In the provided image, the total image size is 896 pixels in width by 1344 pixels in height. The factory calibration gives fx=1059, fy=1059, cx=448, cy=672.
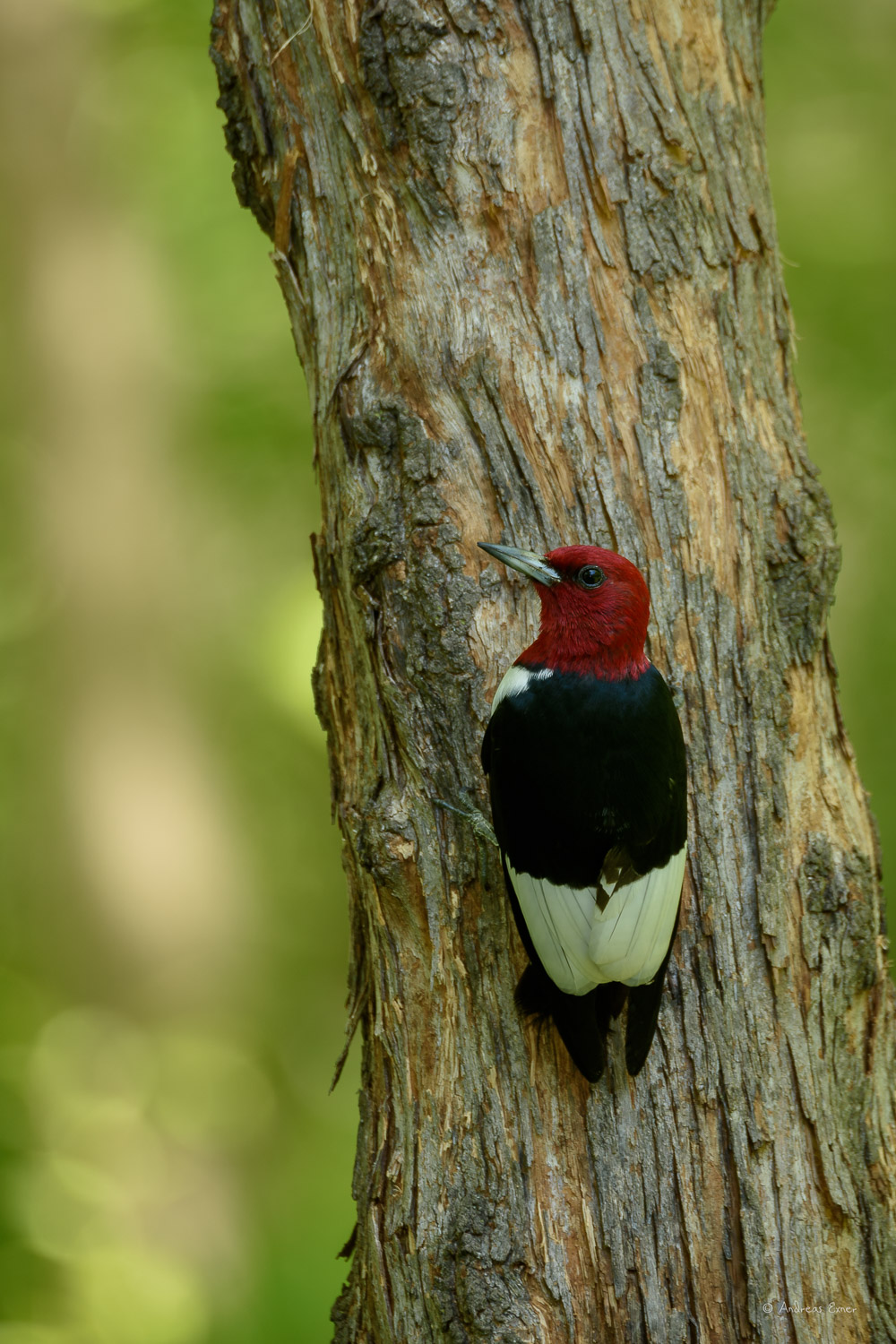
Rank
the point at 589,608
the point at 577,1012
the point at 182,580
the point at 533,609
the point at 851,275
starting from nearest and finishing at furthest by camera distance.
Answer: the point at 577,1012 → the point at 589,608 → the point at 533,609 → the point at 851,275 → the point at 182,580

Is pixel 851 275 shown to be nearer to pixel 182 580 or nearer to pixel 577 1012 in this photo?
pixel 182 580

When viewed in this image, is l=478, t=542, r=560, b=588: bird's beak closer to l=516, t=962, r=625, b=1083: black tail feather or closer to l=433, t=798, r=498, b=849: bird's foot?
l=433, t=798, r=498, b=849: bird's foot

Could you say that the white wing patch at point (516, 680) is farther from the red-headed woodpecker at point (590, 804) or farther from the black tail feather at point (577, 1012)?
the black tail feather at point (577, 1012)

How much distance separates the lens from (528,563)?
1928 mm

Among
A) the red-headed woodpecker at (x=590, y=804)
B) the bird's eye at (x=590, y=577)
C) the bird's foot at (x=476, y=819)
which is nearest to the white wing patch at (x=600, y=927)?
the red-headed woodpecker at (x=590, y=804)

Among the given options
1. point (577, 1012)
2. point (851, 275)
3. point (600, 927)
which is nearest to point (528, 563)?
point (600, 927)

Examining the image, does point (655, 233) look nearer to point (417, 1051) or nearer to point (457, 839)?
point (457, 839)

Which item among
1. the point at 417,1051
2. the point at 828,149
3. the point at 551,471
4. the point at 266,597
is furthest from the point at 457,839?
the point at 828,149

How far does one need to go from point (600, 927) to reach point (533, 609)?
64 centimetres

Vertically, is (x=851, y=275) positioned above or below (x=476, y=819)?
above

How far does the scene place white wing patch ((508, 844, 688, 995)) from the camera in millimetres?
1749

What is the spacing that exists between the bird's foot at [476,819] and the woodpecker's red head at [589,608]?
0.96 ft

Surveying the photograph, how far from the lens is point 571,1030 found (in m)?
1.76

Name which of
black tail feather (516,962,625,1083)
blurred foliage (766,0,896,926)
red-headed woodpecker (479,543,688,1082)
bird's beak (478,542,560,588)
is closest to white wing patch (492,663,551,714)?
red-headed woodpecker (479,543,688,1082)
